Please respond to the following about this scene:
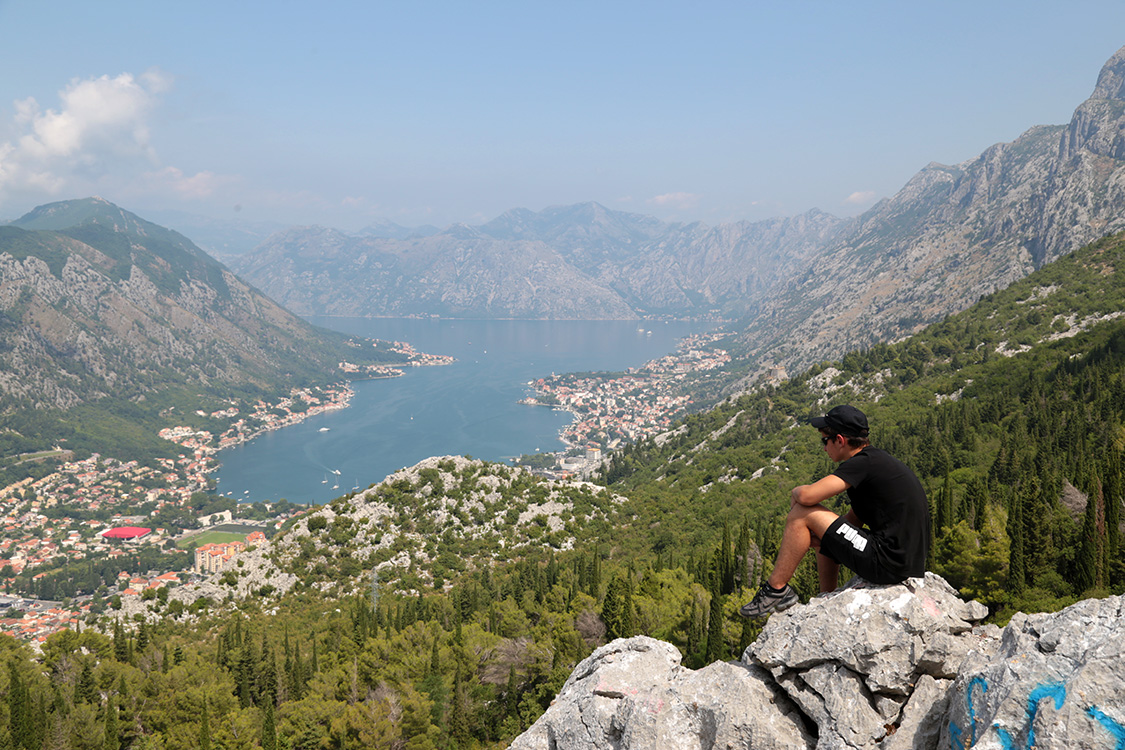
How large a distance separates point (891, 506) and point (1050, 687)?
2570 millimetres

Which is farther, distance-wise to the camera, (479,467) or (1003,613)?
(479,467)

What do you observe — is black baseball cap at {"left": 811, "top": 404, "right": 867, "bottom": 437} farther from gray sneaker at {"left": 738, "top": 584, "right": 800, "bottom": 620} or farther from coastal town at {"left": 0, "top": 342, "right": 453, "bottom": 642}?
coastal town at {"left": 0, "top": 342, "right": 453, "bottom": 642}

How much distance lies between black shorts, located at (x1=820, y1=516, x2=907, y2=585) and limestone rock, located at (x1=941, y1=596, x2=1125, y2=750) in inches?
58.5

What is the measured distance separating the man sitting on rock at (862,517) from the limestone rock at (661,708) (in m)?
2.23

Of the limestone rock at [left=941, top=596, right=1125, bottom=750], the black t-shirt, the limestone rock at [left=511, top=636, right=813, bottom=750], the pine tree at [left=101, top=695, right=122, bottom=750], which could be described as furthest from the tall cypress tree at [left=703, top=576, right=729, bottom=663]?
the pine tree at [left=101, top=695, right=122, bottom=750]

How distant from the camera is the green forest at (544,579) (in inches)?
1281

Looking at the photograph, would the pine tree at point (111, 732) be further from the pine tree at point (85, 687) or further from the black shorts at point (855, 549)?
the black shorts at point (855, 549)

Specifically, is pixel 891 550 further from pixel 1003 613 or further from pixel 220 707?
pixel 220 707

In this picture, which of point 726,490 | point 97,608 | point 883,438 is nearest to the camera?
point 883,438

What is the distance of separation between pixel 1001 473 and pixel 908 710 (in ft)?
185

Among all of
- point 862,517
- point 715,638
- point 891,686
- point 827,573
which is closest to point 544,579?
point 715,638

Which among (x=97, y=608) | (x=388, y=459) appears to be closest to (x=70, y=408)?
(x=388, y=459)

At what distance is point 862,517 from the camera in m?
8.23

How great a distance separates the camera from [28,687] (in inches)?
1409
